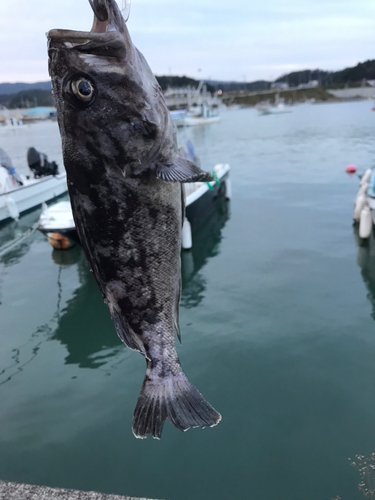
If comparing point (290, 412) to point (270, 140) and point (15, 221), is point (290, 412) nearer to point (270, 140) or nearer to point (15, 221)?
point (15, 221)

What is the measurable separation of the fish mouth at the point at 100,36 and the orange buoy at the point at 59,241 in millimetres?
11017

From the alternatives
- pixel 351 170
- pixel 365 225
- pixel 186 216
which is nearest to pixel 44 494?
pixel 186 216

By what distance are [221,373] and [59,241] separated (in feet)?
25.8

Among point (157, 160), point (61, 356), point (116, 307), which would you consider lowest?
point (61, 356)

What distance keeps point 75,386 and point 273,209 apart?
432 inches

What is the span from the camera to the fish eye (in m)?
1.84

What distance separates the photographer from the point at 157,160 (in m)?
2.03

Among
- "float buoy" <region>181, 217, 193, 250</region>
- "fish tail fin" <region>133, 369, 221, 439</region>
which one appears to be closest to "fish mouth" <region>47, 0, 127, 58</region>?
"fish tail fin" <region>133, 369, 221, 439</region>

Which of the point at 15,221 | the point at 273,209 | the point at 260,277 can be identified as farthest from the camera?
the point at 15,221

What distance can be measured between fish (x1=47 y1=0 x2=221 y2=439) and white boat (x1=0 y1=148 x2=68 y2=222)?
51.5 feet

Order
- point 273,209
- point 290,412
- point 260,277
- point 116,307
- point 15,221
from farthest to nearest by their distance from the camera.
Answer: point 15,221 → point 273,209 → point 260,277 → point 290,412 → point 116,307

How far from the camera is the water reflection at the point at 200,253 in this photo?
9.41 m

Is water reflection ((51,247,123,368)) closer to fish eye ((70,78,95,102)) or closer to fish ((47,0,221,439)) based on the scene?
fish ((47,0,221,439))

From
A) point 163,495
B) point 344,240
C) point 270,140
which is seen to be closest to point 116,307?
point 163,495
